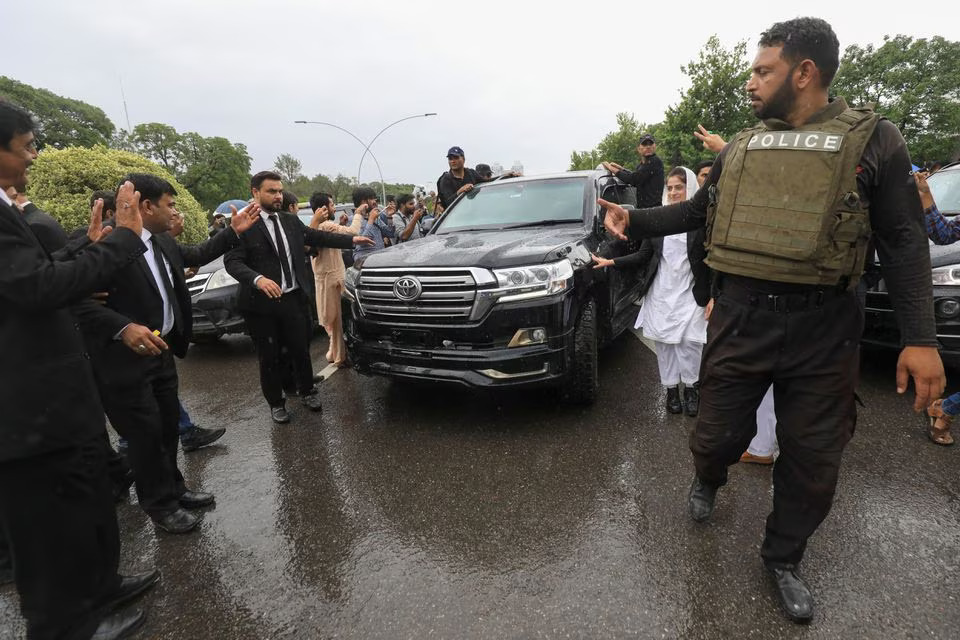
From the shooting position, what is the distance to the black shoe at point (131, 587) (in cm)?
203

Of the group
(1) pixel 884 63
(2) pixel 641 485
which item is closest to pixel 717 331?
(2) pixel 641 485

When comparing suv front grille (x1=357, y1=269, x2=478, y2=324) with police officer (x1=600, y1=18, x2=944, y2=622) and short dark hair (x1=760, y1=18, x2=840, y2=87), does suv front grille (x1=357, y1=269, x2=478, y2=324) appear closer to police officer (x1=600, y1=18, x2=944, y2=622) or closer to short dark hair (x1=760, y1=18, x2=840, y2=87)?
police officer (x1=600, y1=18, x2=944, y2=622)

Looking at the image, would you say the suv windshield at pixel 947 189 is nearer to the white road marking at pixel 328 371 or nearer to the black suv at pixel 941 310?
the black suv at pixel 941 310

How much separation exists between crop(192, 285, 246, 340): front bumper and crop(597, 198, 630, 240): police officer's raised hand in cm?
468

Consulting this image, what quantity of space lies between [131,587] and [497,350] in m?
2.13

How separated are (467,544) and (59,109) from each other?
55911mm

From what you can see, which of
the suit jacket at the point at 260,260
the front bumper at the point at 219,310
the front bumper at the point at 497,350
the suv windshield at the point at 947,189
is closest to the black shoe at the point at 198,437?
the suit jacket at the point at 260,260

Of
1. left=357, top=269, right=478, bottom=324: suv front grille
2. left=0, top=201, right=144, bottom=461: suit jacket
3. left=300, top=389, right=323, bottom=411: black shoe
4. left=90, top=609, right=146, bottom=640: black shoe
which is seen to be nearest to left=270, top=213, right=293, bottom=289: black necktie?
left=357, top=269, right=478, bottom=324: suv front grille

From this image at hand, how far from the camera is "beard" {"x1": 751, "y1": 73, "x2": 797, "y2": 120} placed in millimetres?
1772

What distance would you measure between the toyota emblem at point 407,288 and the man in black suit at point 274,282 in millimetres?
905

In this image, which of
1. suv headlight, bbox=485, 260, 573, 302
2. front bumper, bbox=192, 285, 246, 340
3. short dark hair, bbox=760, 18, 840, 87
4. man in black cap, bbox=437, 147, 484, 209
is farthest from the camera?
man in black cap, bbox=437, 147, 484, 209

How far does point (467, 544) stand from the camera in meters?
2.35

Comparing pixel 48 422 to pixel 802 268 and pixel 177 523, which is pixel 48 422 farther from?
pixel 802 268

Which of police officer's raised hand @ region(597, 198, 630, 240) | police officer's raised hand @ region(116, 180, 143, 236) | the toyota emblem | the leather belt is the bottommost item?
the toyota emblem
